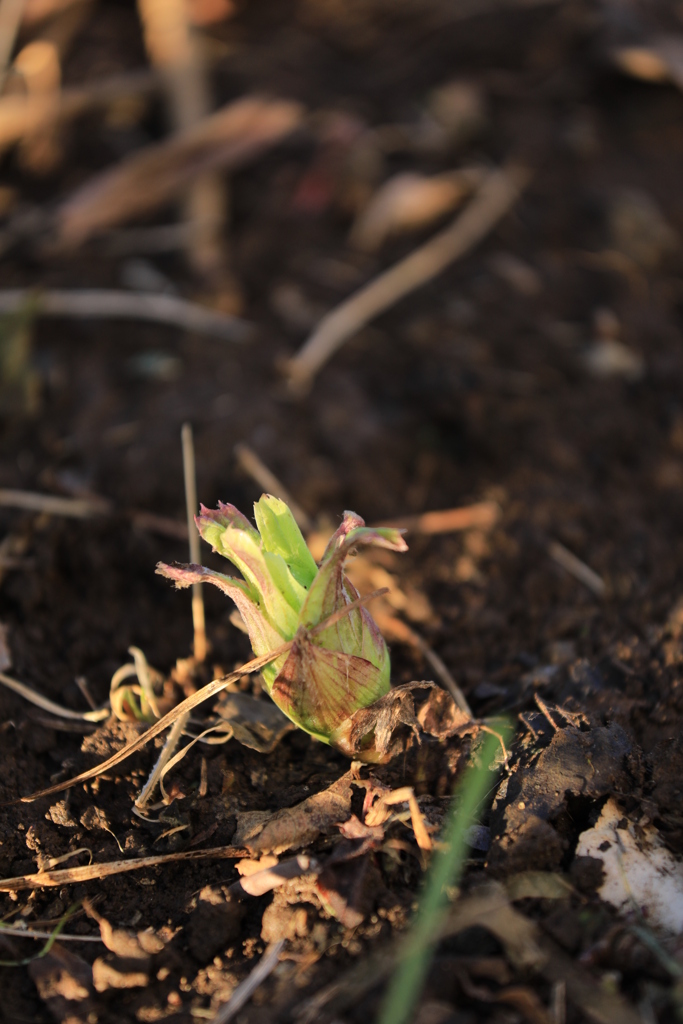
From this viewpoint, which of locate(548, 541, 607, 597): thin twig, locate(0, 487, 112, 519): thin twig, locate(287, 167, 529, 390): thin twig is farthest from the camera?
locate(287, 167, 529, 390): thin twig

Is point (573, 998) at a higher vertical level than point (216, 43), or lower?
lower

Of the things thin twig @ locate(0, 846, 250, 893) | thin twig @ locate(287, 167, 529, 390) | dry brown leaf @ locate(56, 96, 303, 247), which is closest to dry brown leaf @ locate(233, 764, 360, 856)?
thin twig @ locate(0, 846, 250, 893)

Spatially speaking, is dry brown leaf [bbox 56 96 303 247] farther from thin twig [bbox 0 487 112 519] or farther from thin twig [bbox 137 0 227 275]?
thin twig [bbox 0 487 112 519]

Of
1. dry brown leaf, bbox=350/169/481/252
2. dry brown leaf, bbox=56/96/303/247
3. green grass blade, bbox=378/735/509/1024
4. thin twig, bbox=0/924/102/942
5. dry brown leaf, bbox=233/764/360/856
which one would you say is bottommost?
thin twig, bbox=0/924/102/942

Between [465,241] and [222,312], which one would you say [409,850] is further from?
[465,241]


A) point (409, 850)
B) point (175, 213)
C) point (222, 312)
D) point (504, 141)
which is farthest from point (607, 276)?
point (409, 850)

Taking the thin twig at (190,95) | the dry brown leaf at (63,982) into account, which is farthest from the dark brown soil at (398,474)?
the thin twig at (190,95)
